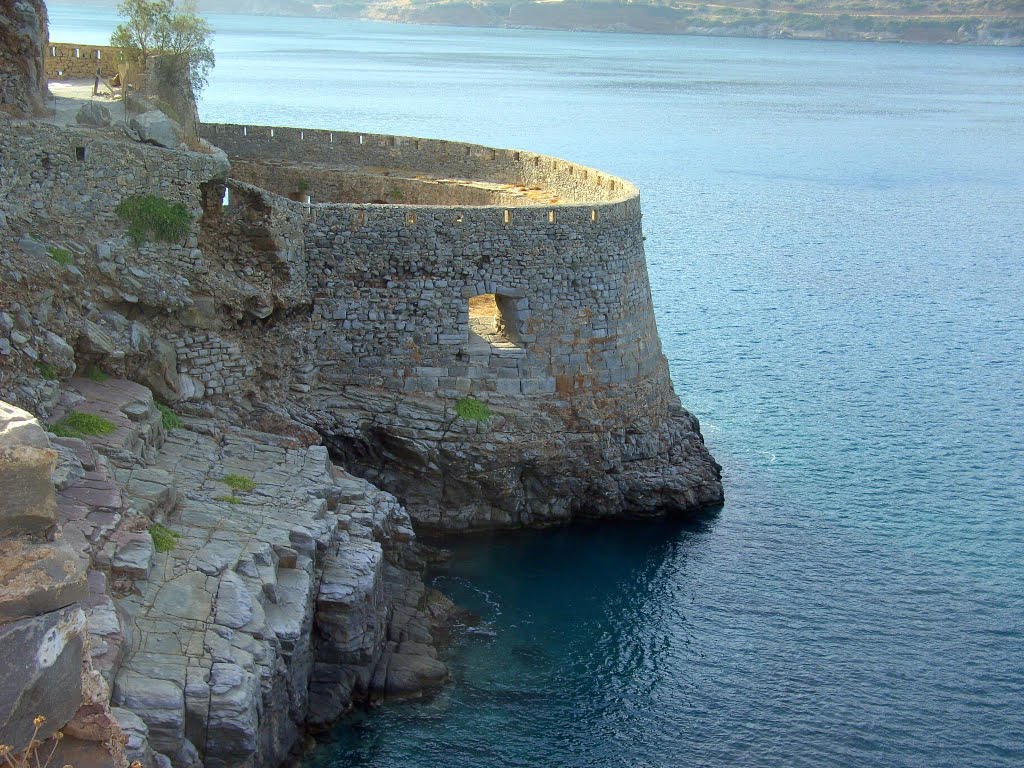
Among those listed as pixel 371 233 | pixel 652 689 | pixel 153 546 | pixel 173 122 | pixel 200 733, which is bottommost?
pixel 652 689

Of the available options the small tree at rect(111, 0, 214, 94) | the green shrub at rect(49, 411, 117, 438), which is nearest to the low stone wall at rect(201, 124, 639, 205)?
the small tree at rect(111, 0, 214, 94)

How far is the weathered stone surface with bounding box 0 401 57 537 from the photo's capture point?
1400 centimetres

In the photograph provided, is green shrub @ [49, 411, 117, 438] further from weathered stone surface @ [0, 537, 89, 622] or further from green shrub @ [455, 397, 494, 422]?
weathered stone surface @ [0, 537, 89, 622]

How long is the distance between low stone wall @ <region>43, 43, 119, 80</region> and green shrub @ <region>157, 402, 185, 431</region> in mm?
13183

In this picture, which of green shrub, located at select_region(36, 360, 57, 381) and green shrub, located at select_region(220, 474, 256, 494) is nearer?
green shrub, located at select_region(36, 360, 57, 381)

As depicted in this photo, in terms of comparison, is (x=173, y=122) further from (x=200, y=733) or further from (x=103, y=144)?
(x=200, y=733)

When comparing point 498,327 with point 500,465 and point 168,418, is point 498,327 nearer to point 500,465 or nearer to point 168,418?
point 500,465

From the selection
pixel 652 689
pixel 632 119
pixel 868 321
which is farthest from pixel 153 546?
pixel 632 119

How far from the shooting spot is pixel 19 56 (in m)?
32.0

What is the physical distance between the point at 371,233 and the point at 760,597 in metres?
13.5

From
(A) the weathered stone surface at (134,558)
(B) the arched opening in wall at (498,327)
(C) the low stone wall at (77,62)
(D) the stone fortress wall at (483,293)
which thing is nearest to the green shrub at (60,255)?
(D) the stone fortress wall at (483,293)

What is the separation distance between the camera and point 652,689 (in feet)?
94.6

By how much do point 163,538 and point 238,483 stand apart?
184 inches

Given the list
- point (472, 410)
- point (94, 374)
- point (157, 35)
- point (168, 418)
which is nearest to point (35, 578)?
point (94, 374)
